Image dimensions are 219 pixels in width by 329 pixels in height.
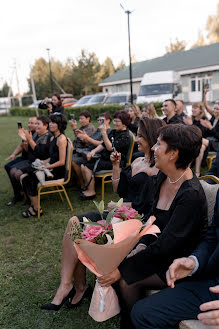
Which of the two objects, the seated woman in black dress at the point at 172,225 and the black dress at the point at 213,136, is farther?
the black dress at the point at 213,136

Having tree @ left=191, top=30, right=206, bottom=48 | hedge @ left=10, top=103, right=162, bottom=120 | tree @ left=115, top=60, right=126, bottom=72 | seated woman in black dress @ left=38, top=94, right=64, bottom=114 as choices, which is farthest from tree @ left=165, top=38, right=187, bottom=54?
seated woman in black dress @ left=38, top=94, right=64, bottom=114

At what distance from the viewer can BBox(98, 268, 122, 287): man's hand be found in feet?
6.05

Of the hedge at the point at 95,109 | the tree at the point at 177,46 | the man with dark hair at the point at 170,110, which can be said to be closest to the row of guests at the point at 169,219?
the man with dark hair at the point at 170,110

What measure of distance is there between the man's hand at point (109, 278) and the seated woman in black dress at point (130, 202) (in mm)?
668

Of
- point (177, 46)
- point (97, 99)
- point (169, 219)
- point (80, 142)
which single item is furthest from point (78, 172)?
point (177, 46)

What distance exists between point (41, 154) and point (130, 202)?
2.71m

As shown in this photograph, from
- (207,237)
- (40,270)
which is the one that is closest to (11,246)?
(40,270)

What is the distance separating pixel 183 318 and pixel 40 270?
2040 millimetres

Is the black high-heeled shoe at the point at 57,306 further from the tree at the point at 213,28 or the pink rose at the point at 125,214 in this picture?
the tree at the point at 213,28

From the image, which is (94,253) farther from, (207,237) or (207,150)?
(207,150)

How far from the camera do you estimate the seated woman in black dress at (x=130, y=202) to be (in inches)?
100

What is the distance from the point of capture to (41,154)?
5.25m

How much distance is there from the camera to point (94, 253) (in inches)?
65.3

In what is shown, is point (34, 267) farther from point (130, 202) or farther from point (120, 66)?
point (120, 66)
